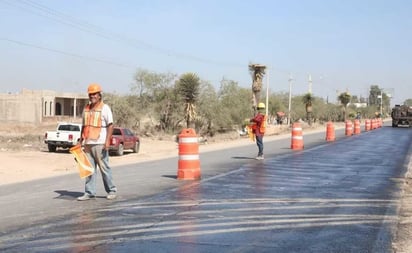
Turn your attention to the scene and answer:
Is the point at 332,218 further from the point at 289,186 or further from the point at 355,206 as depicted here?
the point at 289,186

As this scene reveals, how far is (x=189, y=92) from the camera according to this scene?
45656 mm

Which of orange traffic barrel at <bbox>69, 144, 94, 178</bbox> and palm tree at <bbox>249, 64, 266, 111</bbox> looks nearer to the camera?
orange traffic barrel at <bbox>69, 144, 94, 178</bbox>

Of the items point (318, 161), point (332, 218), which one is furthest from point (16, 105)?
point (332, 218)

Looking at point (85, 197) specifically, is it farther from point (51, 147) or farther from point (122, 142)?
point (51, 147)

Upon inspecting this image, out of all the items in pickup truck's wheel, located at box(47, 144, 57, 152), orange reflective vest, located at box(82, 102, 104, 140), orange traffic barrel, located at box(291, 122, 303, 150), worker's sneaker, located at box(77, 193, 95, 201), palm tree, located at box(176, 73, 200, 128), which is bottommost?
pickup truck's wheel, located at box(47, 144, 57, 152)

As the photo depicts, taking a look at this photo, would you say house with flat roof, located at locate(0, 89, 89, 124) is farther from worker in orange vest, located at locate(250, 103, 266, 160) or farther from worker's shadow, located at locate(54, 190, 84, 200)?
worker's shadow, located at locate(54, 190, 84, 200)

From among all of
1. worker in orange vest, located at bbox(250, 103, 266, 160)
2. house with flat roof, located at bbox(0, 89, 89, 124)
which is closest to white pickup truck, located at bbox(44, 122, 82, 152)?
worker in orange vest, located at bbox(250, 103, 266, 160)

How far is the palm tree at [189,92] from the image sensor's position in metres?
45.3

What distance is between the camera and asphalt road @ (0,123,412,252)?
702 cm

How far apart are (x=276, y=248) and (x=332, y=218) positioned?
230 centimetres

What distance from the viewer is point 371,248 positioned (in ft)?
22.6

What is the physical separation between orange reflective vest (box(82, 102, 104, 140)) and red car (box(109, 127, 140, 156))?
632 inches

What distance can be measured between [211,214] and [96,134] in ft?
9.02

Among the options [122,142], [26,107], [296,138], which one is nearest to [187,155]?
[296,138]
